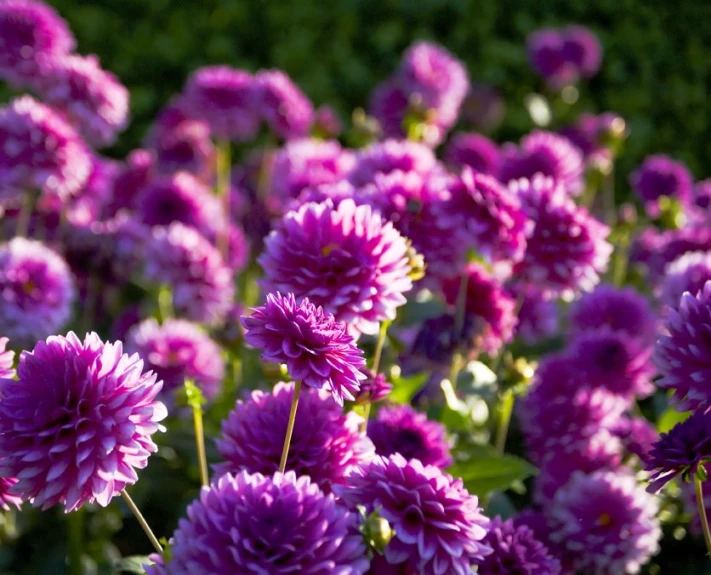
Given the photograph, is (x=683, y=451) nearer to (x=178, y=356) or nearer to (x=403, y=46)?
(x=178, y=356)

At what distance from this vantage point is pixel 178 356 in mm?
1390

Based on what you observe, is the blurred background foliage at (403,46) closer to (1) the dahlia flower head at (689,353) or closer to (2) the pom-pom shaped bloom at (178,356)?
(2) the pom-pom shaped bloom at (178,356)

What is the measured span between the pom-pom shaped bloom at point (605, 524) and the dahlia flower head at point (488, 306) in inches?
10.4

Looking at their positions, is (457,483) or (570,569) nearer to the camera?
(457,483)

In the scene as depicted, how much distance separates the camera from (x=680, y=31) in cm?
392

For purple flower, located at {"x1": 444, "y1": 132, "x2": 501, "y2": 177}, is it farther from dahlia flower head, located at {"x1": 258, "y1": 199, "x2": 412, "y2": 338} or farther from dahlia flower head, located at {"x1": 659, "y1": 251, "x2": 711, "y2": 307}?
dahlia flower head, located at {"x1": 258, "y1": 199, "x2": 412, "y2": 338}

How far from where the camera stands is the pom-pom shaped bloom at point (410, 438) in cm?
97

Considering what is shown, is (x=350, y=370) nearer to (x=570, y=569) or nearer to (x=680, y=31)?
(x=570, y=569)

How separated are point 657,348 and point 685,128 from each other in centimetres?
331

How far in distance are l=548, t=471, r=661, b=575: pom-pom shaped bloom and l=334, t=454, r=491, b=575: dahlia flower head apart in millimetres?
422

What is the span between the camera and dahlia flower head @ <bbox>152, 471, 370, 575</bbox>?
656 millimetres

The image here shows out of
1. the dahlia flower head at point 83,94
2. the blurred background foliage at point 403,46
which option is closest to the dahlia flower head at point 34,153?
the dahlia flower head at point 83,94

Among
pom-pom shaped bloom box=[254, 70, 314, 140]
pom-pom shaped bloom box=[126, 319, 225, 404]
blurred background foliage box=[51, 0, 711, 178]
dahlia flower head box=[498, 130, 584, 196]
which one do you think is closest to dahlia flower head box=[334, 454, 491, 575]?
pom-pom shaped bloom box=[126, 319, 225, 404]

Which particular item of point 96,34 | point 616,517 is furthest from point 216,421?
point 96,34
